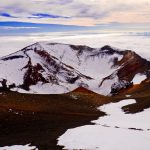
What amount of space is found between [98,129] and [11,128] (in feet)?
41.1

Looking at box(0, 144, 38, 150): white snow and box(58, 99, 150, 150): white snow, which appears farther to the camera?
box(0, 144, 38, 150): white snow

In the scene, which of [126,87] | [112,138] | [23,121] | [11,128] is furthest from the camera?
[126,87]

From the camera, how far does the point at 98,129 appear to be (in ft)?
146

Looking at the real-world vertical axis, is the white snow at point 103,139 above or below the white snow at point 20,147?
above

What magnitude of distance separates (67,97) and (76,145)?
2121 inches

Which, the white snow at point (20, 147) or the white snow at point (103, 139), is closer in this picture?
the white snow at point (103, 139)

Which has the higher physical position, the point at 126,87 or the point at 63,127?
the point at 63,127

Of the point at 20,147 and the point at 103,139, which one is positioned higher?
the point at 103,139

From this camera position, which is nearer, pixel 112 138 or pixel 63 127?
pixel 112 138

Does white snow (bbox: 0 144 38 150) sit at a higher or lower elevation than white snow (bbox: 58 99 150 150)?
lower

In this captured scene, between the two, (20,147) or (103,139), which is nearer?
(20,147)

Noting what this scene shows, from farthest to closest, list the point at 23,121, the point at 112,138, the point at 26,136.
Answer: the point at 23,121 → the point at 26,136 → the point at 112,138

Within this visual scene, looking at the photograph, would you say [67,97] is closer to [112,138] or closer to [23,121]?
[23,121]

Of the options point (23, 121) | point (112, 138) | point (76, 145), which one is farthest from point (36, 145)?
point (23, 121)
